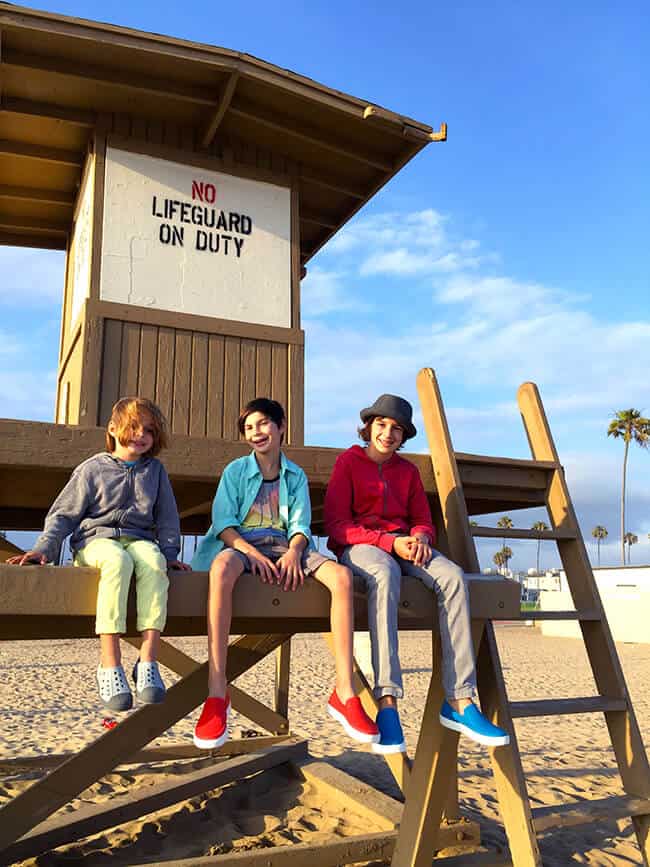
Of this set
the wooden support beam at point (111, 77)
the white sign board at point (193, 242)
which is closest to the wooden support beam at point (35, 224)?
the white sign board at point (193, 242)

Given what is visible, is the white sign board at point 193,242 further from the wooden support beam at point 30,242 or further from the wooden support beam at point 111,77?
the wooden support beam at point 30,242

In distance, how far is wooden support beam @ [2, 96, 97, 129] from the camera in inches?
226

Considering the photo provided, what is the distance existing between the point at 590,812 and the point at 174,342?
4138 millimetres

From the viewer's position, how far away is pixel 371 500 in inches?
150

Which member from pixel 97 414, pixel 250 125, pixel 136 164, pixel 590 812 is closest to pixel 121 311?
pixel 97 414

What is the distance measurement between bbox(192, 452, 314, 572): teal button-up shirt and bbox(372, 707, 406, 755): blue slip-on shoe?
838 mm

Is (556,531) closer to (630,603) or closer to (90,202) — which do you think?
(90,202)

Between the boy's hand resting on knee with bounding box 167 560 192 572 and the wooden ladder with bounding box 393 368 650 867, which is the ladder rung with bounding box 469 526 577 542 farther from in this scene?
the boy's hand resting on knee with bounding box 167 560 192 572

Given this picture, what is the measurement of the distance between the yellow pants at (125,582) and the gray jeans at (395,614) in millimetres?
895

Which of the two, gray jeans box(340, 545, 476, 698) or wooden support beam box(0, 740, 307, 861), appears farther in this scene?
wooden support beam box(0, 740, 307, 861)

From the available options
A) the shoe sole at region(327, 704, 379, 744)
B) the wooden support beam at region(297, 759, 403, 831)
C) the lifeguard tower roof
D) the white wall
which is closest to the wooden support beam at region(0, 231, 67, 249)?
the lifeguard tower roof

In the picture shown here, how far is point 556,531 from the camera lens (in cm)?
443

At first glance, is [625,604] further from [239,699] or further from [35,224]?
[35,224]

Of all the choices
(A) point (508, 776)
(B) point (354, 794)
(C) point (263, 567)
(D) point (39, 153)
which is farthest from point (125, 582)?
(D) point (39, 153)
